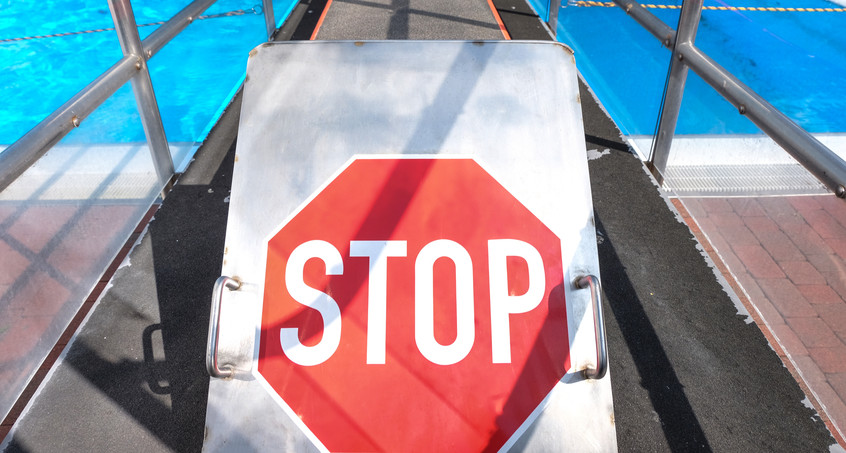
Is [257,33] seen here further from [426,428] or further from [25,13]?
[25,13]

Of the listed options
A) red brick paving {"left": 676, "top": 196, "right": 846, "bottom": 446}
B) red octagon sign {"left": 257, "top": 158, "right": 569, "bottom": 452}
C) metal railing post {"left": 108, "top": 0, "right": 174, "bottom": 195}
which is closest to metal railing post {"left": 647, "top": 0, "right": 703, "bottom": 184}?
red brick paving {"left": 676, "top": 196, "right": 846, "bottom": 446}

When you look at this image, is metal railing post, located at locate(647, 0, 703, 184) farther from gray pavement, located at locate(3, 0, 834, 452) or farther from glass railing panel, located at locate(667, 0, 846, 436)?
gray pavement, located at locate(3, 0, 834, 452)

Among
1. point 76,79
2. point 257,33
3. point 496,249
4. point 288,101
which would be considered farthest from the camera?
point 76,79

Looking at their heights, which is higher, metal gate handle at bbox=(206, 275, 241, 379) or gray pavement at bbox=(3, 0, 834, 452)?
metal gate handle at bbox=(206, 275, 241, 379)

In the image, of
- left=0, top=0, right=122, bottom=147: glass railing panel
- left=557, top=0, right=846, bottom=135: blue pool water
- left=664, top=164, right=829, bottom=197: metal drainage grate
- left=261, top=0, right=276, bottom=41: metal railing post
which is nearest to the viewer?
left=557, top=0, right=846, bottom=135: blue pool water

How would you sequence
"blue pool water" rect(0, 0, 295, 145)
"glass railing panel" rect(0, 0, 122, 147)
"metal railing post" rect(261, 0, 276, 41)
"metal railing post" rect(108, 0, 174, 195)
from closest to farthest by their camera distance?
1. "metal railing post" rect(108, 0, 174, 195)
2. "blue pool water" rect(0, 0, 295, 145)
3. "metal railing post" rect(261, 0, 276, 41)
4. "glass railing panel" rect(0, 0, 122, 147)

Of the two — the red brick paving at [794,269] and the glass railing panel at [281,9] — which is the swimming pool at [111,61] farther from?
the red brick paving at [794,269]

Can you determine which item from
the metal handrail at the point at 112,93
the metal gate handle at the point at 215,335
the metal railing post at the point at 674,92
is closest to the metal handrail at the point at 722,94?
the metal railing post at the point at 674,92

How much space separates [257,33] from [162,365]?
3.05 m

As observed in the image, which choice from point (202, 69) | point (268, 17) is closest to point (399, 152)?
point (202, 69)

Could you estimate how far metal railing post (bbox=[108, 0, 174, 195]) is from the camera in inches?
91.7

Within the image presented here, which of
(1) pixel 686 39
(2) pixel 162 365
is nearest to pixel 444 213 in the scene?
(2) pixel 162 365

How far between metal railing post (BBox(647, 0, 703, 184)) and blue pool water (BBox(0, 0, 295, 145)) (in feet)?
8.18

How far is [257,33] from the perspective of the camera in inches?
165
